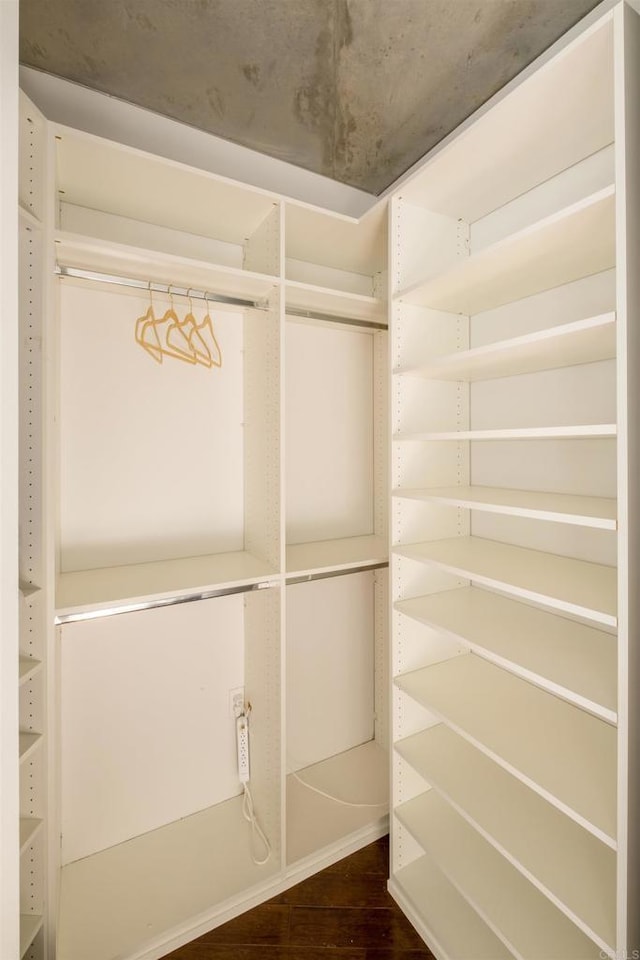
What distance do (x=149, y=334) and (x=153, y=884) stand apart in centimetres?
191

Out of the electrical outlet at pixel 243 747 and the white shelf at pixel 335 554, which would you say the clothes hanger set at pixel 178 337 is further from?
the electrical outlet at pixel 243 747

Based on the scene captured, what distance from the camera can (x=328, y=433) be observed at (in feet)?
6.46

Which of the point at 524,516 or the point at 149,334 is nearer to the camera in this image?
the point at 524,516

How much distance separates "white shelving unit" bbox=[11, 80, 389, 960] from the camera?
3.83ft

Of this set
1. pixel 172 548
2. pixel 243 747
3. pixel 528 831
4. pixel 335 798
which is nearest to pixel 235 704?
pixel 243 747

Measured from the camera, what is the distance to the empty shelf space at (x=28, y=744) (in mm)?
1007

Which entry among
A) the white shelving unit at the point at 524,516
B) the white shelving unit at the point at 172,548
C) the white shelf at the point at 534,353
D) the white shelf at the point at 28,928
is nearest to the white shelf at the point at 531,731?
the white shelving unit at the point at 524,516

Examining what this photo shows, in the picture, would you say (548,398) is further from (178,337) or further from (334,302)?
(178,337)

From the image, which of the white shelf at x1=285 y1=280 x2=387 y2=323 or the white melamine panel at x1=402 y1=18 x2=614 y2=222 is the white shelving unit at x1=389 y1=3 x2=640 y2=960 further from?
the white shelf at x1=285 y1=280 x2=387 y2=323

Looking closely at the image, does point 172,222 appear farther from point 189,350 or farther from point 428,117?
point 428,117

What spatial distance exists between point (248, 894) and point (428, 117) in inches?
109

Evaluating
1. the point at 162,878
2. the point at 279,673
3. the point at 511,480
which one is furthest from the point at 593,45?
the point at 162,878

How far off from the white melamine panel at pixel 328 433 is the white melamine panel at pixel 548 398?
602 millimetres

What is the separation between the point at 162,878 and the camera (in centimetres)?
145
